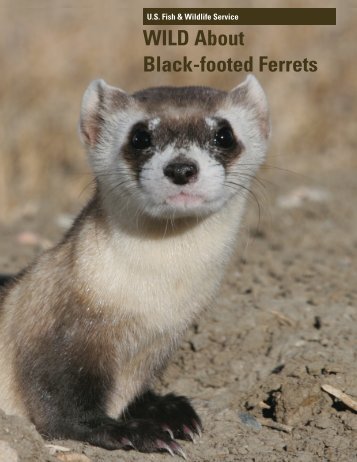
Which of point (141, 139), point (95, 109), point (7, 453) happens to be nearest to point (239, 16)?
point (95, 109)

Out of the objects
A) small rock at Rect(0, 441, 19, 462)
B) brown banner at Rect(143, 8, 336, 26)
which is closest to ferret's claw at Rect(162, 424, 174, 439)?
small rock at Rect(0, 441, 19, 462)

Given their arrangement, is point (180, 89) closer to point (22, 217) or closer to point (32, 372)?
point (32, 372)

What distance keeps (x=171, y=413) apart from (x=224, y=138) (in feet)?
4.18

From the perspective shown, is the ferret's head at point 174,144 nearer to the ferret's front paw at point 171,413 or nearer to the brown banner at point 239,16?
the ferret's front paw at point 171,413

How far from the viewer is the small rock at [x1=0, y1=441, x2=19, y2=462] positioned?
3107 mm

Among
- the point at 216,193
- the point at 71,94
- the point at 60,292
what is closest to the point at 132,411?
the point at 60,292

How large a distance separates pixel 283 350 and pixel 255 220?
2434mm

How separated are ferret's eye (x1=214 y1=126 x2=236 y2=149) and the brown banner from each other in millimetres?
5959

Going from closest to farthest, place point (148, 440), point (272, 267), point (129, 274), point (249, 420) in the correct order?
point (148, 440), point (129, 274), point (249, 420), point (272, 267)

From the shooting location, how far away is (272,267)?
5.68 meters

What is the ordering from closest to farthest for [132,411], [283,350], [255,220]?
[132,411]
[283,350]
[255,220]

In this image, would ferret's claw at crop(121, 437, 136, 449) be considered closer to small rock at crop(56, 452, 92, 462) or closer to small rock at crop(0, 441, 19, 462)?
small rock at crop(56, 452, 92, 462)

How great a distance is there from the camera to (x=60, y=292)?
367 centimetres

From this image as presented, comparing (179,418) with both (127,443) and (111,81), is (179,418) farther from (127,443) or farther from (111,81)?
(111,81)
